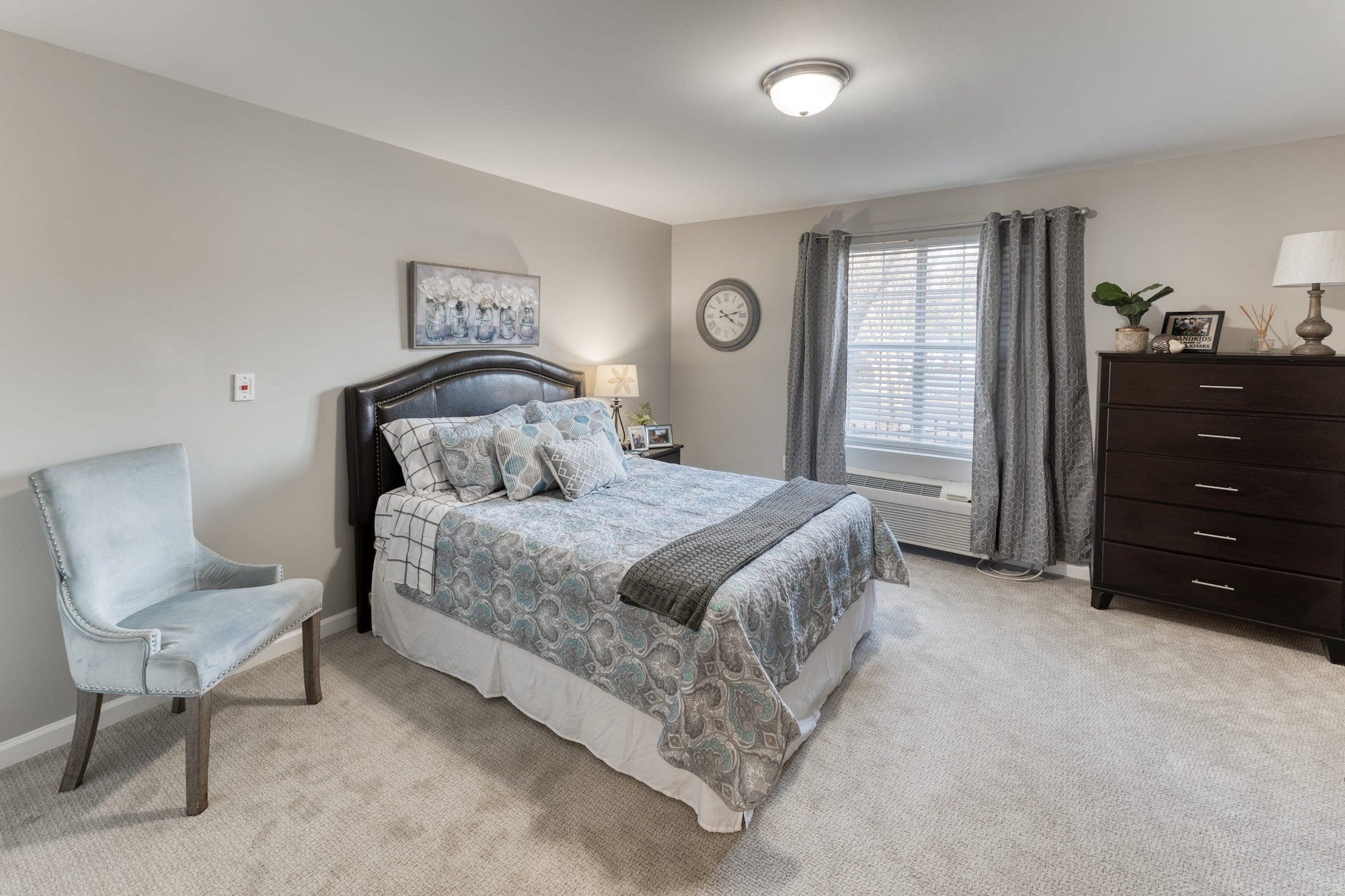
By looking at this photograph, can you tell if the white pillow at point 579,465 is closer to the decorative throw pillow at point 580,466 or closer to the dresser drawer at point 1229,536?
the decorative throw pillow at point 580,466

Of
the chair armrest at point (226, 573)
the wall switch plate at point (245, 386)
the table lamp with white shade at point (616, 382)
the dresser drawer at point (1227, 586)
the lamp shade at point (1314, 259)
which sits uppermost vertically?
the lamp shade at point (1314, 259)

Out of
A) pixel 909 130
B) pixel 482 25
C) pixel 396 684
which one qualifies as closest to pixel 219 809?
pixel 396 684

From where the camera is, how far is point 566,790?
206 centimetres

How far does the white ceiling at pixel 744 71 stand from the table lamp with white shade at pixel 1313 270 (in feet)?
1.80

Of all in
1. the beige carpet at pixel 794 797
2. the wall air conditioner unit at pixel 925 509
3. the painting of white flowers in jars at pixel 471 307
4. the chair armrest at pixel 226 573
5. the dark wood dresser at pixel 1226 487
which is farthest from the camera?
the wall air conditioner unit at pixel 925 509

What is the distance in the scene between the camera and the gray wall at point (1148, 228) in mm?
3107

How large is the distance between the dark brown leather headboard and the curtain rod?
8.22ft

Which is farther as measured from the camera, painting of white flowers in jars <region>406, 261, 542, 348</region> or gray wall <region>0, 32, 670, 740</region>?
painting of white flowers in jars <region>406, 261, 542, 348</region>

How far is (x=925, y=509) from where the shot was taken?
4.17 m

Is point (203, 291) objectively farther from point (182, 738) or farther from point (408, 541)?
point (182, 738)

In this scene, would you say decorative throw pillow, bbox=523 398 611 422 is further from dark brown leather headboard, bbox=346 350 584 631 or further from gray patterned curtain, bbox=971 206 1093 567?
gray patterned curtain, bbox=971 206 1093 567

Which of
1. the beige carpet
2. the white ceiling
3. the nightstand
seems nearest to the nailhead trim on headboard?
the beige carpet

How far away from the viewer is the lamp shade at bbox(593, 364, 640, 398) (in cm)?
439

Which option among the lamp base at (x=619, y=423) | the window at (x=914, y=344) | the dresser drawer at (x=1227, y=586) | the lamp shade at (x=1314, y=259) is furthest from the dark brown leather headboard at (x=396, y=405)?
the lamp shade at (x=1314, y=259)
